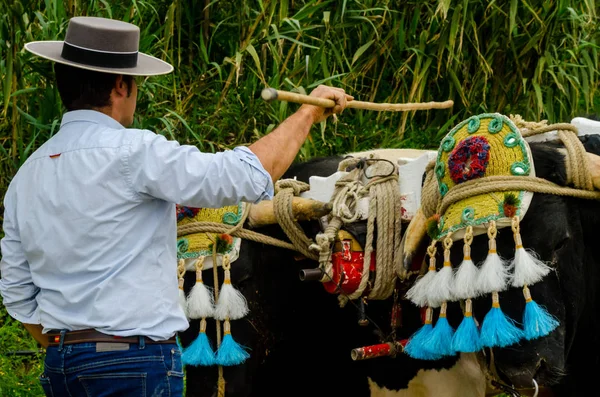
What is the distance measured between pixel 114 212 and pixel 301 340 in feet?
4.77

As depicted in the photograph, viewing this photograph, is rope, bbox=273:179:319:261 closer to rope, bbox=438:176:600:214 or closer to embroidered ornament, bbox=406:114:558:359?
embroidered ornament, bbox=406:114:558:359

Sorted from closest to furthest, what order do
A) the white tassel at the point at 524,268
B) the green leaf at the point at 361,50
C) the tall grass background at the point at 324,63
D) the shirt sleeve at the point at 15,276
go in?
the shirt sleeve at the point at 15,276, the white tassel at the point at 524,268, the tall grass background at the point at 324,63, the green leaf at the point at 361,50

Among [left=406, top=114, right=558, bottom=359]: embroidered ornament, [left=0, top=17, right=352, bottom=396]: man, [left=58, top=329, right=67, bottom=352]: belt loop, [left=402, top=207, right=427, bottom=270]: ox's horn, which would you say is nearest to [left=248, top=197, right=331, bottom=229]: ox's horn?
[left=402, top=207, right=427, bottom=270]: ox's horn

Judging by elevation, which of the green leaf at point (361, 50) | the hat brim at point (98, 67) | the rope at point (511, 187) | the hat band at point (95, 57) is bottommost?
the green leaf at point (361, 50)

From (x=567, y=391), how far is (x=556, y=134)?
3.07 feet

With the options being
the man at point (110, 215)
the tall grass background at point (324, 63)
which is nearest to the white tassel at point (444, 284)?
the man at point (110, 215)

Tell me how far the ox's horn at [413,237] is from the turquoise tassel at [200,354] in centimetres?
75

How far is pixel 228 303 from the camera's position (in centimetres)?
329

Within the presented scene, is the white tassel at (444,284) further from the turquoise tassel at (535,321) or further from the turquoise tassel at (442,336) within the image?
the turquoise tassel at (535,321)

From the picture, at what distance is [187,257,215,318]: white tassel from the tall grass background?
1519 mm

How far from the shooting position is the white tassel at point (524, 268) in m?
2.76

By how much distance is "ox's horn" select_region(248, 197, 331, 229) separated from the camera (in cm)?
338

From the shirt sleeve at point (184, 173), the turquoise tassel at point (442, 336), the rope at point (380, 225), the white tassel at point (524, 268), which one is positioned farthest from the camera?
the rope at point (380, 225)

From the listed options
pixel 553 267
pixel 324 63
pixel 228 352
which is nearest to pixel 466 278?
pixel 553 267
